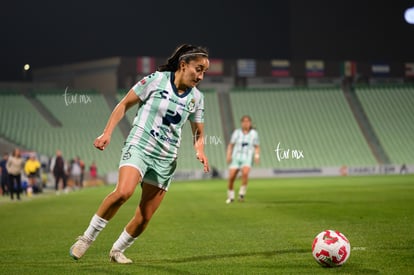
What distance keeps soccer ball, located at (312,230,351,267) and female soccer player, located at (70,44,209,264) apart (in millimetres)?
1860

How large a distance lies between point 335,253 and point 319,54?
47.2 meters

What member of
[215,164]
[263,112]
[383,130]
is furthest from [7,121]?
[383,130]

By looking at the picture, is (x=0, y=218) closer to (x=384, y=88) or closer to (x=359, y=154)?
(x=359, y=154)

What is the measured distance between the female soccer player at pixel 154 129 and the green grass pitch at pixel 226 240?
2.08 feet

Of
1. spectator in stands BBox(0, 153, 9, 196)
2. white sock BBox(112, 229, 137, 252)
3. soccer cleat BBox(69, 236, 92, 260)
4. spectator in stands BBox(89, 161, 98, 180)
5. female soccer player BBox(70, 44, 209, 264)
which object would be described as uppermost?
spectator in stands BBox(89, 161, 98, 180)

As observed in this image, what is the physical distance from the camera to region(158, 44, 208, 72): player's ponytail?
25.9 ft

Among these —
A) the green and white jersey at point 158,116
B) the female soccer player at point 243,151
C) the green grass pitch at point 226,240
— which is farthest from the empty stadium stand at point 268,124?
the green and white jersey at point 158,116

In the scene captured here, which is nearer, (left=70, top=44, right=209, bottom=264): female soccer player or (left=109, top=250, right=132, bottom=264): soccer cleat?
(left=70, top=44, right=209, bottom=264): female soccer player

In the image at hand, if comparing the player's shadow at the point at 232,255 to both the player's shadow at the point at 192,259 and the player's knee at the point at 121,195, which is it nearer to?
the player's shadow at the point at 192,259

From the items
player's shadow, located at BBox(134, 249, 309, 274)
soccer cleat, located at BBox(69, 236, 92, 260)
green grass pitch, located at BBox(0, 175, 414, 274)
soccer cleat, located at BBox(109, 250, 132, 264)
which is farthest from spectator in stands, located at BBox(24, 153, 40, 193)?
soccer cleat, located at BBox(69, 236, 92, 260)

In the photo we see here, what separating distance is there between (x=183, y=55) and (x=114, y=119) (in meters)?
1.11

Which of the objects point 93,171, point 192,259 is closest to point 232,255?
point 192,259

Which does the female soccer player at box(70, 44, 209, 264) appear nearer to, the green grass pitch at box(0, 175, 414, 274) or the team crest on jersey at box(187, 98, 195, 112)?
the team crest on jersey at box(187, 98, 195, 112)

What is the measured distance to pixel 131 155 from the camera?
7.57 meters
